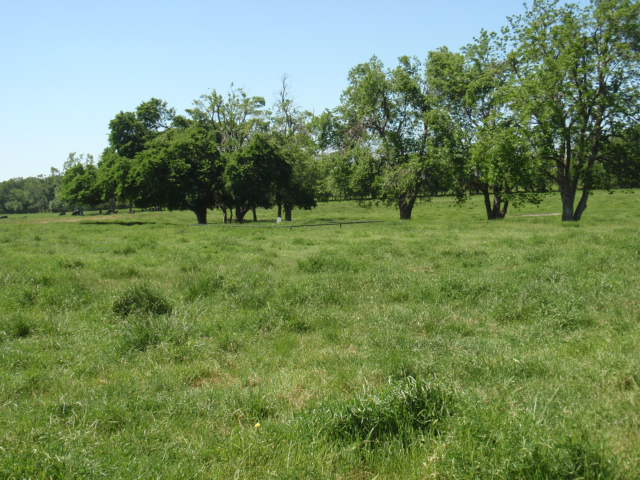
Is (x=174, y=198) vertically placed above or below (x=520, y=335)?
above

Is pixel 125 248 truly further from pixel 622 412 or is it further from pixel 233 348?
pixel 622 412

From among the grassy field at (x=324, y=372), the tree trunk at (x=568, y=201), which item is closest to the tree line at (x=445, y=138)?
the tree trunk at (x=568, y=201)

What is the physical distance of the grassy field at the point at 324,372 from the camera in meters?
3.68

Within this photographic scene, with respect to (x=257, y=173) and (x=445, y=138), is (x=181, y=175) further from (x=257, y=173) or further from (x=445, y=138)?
(x=445, y=138)

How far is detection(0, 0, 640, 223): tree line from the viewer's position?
2930cm

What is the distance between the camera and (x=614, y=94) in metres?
28.3

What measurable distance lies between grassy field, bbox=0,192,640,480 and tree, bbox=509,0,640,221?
19927mm

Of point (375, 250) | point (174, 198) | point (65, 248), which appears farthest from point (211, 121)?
point (375, 250)

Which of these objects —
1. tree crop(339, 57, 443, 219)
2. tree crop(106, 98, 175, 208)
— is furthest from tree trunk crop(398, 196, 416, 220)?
tree crop(106, 98, 175, 208)

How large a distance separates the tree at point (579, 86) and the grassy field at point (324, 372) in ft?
65.4

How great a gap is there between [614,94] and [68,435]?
33621 millimetres

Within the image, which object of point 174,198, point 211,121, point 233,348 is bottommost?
point 233,348

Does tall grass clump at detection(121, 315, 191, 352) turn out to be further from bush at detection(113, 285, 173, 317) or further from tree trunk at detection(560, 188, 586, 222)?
tree trunk at detection(560, 188, 586, 222)

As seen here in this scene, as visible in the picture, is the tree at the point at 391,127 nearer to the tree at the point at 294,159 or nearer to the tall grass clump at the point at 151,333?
the tree at the point at 294,159
